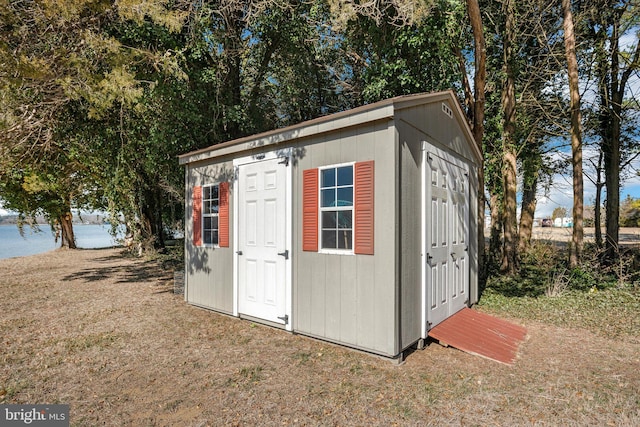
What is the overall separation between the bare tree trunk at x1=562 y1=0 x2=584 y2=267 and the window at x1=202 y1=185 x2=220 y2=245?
802 centimetres

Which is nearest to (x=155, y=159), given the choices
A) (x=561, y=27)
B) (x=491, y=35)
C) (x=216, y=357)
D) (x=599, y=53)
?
(x=216, y=357)

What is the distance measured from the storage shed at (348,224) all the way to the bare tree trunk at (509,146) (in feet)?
10.8

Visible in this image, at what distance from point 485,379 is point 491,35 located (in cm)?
846

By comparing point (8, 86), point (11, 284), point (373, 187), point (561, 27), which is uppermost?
point (561, 27)

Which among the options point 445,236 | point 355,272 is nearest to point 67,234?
point 355,272

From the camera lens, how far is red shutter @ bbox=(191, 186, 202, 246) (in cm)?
641

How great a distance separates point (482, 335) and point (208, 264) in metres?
4.53

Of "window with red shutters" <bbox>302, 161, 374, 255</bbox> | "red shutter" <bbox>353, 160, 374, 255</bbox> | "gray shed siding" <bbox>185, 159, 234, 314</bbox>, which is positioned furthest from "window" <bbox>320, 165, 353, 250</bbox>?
"gray shed siding" <bbox>185, 159, 234, 314</bbox>

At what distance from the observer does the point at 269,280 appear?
512 centimetres

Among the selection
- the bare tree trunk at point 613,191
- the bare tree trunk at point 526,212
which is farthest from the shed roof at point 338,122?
the bare tree trunk at point 526,212

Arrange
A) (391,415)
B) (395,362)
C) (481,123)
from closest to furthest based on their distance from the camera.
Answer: (391,415), (395,362), (481,123)

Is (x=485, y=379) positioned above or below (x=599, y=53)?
below

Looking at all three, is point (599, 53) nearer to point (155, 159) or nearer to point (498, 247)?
point (498, 247)

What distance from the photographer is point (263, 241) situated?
5.22m
